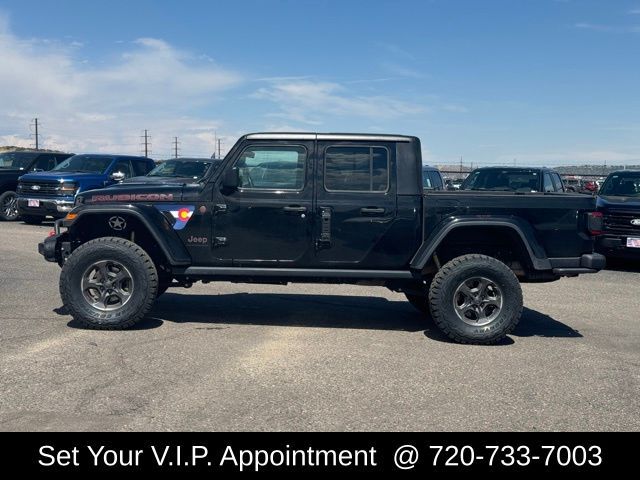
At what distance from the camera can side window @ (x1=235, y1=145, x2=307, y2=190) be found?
6566 mm

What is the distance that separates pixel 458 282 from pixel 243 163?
235cm

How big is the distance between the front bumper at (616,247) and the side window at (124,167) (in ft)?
36.4

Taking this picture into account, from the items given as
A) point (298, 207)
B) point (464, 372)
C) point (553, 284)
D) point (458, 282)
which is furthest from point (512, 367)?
point (553, 284)

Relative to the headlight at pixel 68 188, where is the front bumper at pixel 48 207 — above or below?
below

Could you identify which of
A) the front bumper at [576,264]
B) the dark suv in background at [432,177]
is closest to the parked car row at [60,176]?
the dark suv in background at [432,177]

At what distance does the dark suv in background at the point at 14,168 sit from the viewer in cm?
1728

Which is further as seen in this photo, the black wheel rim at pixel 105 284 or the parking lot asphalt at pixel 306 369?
the black wheel rim at pixel 105 284

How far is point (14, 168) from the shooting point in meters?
18.0

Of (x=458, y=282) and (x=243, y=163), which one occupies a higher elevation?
(x=243, y=163)

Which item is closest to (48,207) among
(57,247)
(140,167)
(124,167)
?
(124,167)

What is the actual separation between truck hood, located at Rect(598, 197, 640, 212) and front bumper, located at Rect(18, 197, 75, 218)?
35.9 feet

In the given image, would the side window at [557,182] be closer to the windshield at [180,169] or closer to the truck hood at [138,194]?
the windshield at [180,169]

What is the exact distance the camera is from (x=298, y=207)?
644 centimetres

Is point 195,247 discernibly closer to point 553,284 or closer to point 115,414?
point 115,414
